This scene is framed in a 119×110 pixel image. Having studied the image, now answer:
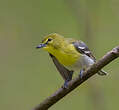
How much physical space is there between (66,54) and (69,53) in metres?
0.04

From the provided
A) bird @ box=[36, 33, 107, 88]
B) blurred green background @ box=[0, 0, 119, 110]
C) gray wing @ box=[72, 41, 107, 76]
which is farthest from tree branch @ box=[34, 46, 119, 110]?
blurred green background @ box=[0, 0, 119, 110]

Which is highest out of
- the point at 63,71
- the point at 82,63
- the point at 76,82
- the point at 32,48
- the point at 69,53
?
the point at 76,82

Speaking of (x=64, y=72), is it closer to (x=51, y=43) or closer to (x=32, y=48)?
(x=51, y=43)

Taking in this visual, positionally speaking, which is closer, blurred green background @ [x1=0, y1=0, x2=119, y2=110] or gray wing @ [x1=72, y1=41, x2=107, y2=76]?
gray wing @ [x1=72, y1=41, x2=107, y2=76]

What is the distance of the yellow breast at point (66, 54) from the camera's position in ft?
11.9

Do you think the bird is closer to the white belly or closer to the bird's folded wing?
the white belly

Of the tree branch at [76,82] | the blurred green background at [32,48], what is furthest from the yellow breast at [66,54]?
the tree branch at [76,82]

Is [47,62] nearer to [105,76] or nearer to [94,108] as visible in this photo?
[105,76]

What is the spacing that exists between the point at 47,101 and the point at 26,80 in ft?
8.18

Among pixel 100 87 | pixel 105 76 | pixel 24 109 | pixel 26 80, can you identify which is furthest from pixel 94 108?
pixel 26 80

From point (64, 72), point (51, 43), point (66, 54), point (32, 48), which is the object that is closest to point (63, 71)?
point (64, 72)

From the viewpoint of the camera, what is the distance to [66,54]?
146 inches

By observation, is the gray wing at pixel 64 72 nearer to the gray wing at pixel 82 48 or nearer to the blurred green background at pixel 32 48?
the gray wing at pixel 82 48

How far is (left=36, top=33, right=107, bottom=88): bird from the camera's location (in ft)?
11.9
